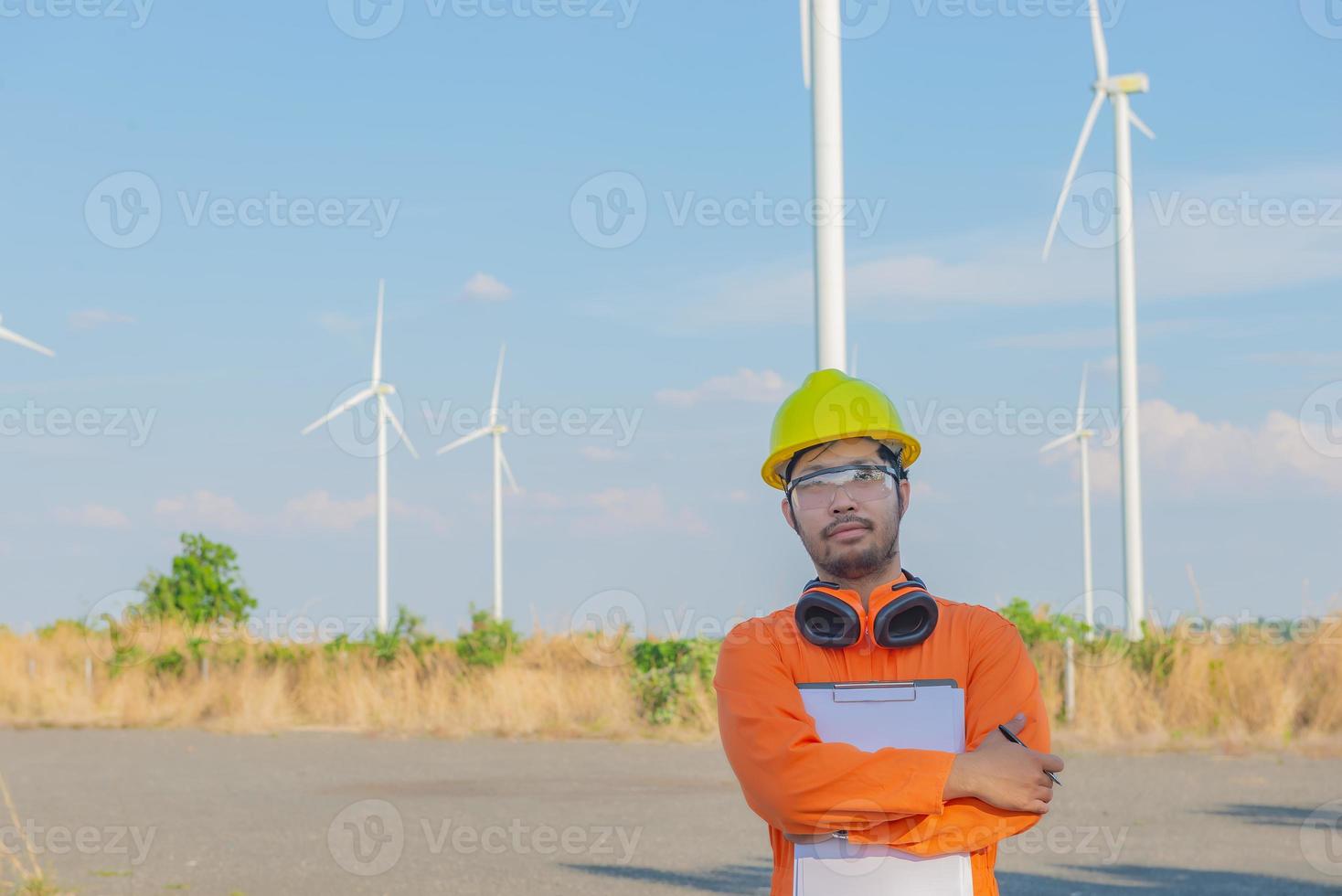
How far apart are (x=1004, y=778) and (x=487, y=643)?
21626 millimetres

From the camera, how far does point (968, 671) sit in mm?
3721

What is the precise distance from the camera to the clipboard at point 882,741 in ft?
11.4

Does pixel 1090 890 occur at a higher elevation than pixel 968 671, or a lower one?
lower

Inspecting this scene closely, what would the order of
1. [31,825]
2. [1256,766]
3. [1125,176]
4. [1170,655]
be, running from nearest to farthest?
[31,825] → [1256,766] → [1170,655] → [1125,176]

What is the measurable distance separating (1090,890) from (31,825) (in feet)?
29.5

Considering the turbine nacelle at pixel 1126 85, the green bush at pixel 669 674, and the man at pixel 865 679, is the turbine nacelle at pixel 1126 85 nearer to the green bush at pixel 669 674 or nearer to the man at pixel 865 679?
the green bush at pixel 669 674

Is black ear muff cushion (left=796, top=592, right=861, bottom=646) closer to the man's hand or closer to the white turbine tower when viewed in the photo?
the man's hand

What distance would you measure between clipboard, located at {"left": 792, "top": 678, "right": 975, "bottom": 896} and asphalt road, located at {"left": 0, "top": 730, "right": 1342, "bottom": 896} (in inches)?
275

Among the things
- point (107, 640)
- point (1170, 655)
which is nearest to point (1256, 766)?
point (1170, 655)

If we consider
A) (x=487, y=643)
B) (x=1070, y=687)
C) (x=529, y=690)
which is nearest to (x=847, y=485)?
(x=1070, y=687)

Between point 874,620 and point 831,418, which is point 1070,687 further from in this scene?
point 874,620

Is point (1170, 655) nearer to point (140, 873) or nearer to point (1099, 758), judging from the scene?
point (1099, 758)

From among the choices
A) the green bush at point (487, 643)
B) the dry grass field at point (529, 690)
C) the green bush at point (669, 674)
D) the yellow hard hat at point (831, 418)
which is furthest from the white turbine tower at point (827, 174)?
the green bush at point (487, 643)

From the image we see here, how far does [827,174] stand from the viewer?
23.8 feet
